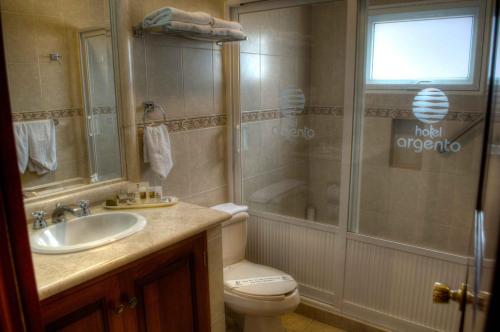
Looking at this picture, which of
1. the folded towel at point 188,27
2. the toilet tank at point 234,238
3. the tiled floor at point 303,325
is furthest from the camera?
the tiled floor at point 303,325

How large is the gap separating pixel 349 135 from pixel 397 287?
909 millimetres

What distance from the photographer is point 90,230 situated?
174 centimetres

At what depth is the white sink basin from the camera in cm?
152

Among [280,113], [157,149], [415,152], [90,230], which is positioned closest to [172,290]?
[90,230]

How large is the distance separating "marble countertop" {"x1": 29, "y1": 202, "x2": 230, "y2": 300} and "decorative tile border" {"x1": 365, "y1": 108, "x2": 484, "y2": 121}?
119 centimetres

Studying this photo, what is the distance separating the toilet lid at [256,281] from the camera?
205 cm

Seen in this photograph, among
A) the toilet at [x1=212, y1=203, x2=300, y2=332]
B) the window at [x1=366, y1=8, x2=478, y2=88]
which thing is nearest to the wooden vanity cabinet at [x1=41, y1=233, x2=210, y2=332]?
the toilet at [x1=212, y1=203, x2=300, y2=332]

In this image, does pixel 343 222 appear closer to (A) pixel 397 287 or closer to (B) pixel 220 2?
(A) pixel 397 287

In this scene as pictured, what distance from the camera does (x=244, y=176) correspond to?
2695 millimetres

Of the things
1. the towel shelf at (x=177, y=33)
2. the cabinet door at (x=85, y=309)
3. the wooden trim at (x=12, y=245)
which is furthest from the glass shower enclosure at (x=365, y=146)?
the wooden trim at (x=12, y=245)

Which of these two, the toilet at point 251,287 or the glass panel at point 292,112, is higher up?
the glass panel at point 292,112

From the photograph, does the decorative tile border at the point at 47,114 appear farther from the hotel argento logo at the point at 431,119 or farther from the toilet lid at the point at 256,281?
the hotel argento logo at the point at 431,119

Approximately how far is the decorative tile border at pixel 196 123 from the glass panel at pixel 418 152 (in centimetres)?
87

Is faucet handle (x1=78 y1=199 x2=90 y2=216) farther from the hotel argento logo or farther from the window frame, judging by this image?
the hotel argento logo
